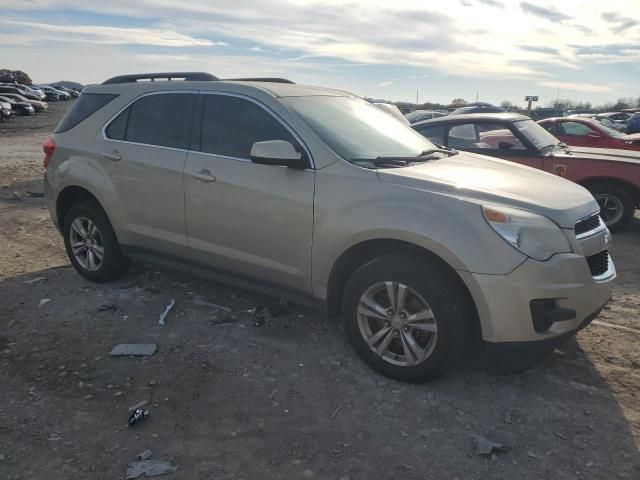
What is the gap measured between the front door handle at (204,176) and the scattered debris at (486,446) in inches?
99.0

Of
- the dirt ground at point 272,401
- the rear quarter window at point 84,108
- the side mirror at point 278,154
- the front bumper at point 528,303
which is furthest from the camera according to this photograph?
the rear quarter window at point 84,108

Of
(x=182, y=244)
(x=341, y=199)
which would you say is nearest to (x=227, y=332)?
(x=182, y=244)

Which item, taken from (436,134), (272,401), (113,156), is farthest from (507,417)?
(436,134)

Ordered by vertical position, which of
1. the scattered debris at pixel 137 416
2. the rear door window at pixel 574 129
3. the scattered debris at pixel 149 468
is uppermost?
the rear door window at pixel 574 129

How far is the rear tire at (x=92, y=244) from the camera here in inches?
188

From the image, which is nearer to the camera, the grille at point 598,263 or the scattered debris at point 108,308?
the grille at point 598,263

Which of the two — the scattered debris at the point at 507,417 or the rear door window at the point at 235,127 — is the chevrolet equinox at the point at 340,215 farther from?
the scattered debris at the point at 507,417

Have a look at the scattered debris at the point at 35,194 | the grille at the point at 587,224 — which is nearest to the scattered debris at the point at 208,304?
the grille at the point at 587,224

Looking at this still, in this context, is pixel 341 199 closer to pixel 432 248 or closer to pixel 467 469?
pixel 432 248

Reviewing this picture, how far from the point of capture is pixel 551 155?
24.3ft

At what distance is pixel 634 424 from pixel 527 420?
601mm

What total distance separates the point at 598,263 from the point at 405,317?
4.17ft

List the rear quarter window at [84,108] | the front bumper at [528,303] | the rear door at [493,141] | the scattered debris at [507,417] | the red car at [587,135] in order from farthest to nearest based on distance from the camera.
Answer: the red car at [587,135]
the rear door at [493,141]
the rear quarter window at [84,108]
the scattered debris at [507,417]
the front bumper at [528,303]

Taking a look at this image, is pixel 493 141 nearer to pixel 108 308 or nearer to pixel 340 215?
pixel 340 215
